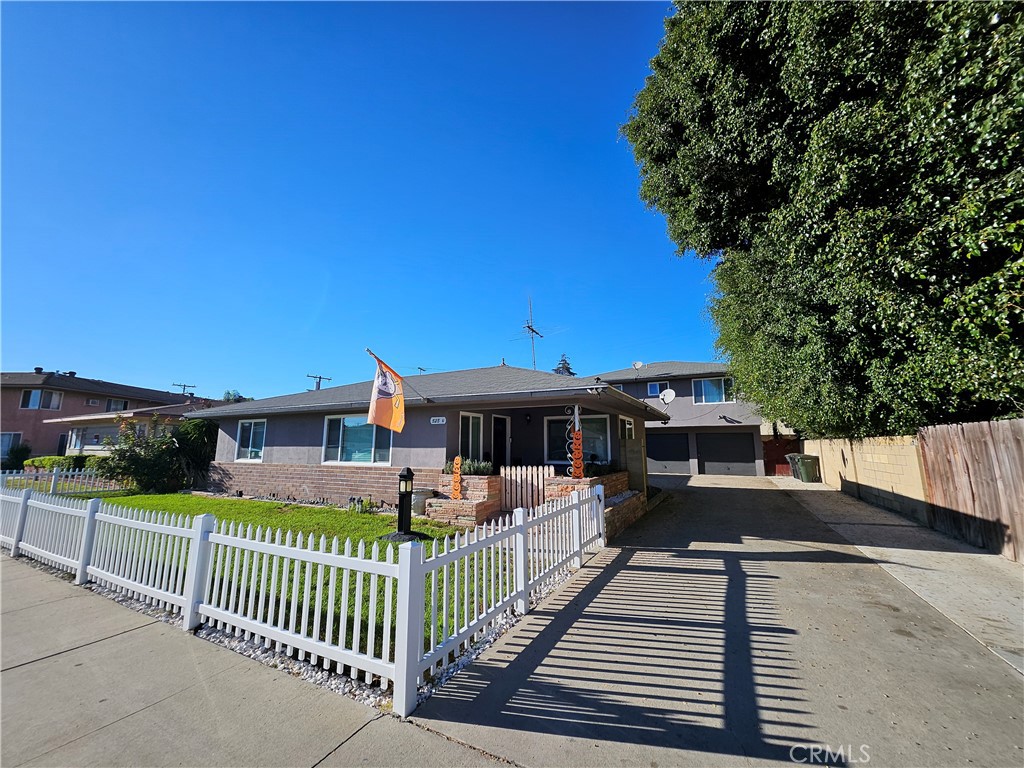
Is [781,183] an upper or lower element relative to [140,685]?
upper

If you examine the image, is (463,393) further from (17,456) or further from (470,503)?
(17,456)

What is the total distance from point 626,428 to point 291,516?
10.5m

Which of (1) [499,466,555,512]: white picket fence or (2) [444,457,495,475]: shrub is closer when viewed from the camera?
(1) [499,466,555,512]: white picket fence

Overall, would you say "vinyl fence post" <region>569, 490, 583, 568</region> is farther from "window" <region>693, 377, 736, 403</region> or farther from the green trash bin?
"window" <region>693, 377, 736, 403</region>

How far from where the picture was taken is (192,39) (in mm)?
6652

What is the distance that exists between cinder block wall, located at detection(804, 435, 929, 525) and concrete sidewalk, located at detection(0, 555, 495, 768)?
11475 millimetres

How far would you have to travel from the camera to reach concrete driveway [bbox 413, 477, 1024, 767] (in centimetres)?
241

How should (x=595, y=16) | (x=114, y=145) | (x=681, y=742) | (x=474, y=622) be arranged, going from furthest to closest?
(x=595, y=16) < (x=114, y=145) < (x=474, y=622) < (x=681, y=742)

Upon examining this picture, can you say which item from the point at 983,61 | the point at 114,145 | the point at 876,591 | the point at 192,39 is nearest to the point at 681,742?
the point at 876,591

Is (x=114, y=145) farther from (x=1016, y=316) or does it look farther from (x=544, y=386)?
(x=1016, y=316)

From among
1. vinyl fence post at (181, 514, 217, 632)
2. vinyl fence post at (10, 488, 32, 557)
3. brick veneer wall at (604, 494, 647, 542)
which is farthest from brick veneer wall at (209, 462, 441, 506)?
vinyl fence post at (181, 514, 217, 632)

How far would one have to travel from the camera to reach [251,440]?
45.6 feet

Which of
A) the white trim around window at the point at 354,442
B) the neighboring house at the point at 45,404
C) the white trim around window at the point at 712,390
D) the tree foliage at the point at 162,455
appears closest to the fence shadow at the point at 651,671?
the white trim around window at the point at 354,442

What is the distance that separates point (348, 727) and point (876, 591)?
607 centimetres
